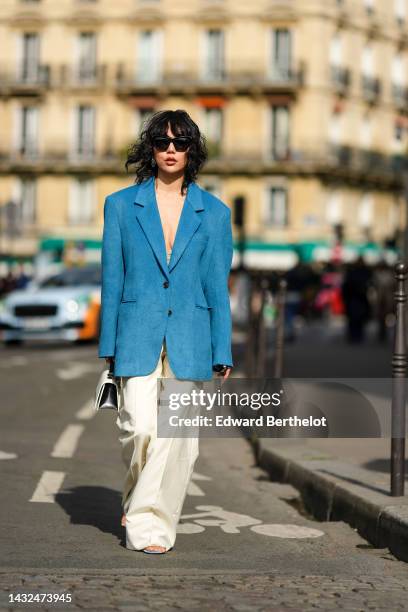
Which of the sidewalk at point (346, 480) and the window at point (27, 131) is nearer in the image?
the sidewalk at point (346, 480)

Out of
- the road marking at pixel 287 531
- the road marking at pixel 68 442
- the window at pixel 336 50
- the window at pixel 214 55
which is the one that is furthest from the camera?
the window at pixel 336 50

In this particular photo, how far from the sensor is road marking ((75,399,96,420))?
14.1 metres

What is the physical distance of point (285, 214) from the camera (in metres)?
60.6

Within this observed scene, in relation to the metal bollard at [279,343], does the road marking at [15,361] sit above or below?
below

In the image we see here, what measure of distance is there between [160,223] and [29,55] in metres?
59.1

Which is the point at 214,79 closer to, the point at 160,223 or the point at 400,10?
the point at 400,10

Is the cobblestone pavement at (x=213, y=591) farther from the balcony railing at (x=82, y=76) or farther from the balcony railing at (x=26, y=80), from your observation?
the balcony railing at (x=26, y=80)

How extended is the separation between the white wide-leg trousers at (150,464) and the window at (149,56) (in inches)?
2227

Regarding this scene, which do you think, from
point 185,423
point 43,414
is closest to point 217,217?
point 185,423

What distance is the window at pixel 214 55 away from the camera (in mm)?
61531

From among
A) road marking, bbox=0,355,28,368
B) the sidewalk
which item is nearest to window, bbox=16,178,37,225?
road marking, bbox=0,355,28,368

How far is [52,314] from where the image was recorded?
26984 mm

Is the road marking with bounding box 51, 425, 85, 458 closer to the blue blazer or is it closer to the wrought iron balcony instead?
the blue blazer

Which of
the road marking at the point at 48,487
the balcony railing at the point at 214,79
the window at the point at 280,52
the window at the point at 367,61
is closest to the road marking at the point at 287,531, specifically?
the road marking at the point at 48,487
